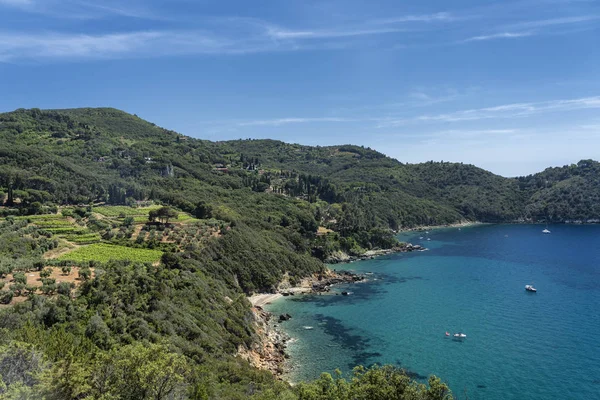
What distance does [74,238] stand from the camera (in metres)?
57.0

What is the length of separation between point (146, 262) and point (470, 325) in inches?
1777

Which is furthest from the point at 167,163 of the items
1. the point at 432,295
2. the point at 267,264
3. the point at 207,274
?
the point at 432,295

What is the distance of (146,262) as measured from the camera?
49.3 metres

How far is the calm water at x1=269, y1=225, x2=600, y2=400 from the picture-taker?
40.8 meters

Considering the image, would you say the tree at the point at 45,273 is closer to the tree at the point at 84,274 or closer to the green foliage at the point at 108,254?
the tree at the point at 84,274

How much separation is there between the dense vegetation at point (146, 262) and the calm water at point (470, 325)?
6698mm

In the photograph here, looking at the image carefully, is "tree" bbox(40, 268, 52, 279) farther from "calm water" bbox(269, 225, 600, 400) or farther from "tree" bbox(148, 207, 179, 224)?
"tree" bbox(148, 207, 179, 224)

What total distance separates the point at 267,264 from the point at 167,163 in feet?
264

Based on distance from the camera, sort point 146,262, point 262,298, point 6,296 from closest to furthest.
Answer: point 6,296 < point 146,262 < point 262,298

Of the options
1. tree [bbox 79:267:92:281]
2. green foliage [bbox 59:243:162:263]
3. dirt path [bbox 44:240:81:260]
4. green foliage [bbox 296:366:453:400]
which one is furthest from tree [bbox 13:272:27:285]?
green foliage [bbox 296:366:453:400]

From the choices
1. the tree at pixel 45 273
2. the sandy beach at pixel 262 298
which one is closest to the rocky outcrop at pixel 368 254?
the sandy beach at pixel 262 298

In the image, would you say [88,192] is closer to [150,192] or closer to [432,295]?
[150,192]

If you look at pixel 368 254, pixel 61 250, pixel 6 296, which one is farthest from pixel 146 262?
pixel 368 254

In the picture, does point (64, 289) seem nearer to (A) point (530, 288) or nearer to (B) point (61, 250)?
(B) point (61, 250)
